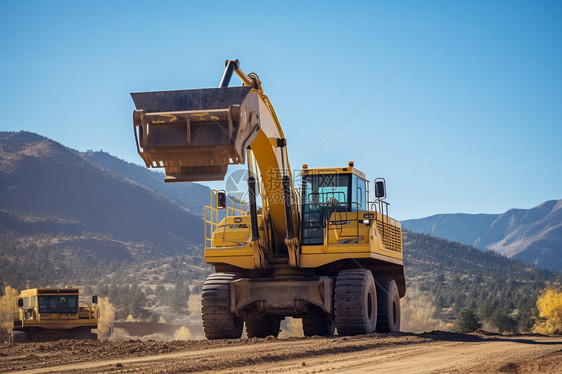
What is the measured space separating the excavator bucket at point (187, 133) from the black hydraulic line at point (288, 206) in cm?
456

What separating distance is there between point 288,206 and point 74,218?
144 metres

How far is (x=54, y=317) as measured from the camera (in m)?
31.7

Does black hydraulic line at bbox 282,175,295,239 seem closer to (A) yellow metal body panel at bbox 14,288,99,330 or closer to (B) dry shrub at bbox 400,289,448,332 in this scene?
(A) yellow metal body panel at bbox 14,288,99,330

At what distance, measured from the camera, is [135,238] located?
155750 millimetres

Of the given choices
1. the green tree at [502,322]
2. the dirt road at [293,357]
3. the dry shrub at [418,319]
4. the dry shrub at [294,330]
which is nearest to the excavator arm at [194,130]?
the dirt road at [293,357]

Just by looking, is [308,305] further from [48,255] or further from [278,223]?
[48,255]

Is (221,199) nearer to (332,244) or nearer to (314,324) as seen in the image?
(332,244)

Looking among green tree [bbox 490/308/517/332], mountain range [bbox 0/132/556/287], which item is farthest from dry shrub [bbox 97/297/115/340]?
Answer: green tree [bbox 490/308/517/332]

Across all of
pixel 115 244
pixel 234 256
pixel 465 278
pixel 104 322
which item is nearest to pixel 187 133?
pixel 234 256

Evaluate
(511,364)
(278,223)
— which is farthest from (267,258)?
(511,364)

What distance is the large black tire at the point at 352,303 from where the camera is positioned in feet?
54.4

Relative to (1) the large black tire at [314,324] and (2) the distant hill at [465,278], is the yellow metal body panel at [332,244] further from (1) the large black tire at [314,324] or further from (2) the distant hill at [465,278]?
(2) the distant hill at [465,278]

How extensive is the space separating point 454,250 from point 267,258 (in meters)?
100

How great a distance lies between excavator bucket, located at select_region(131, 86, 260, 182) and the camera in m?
12.5
